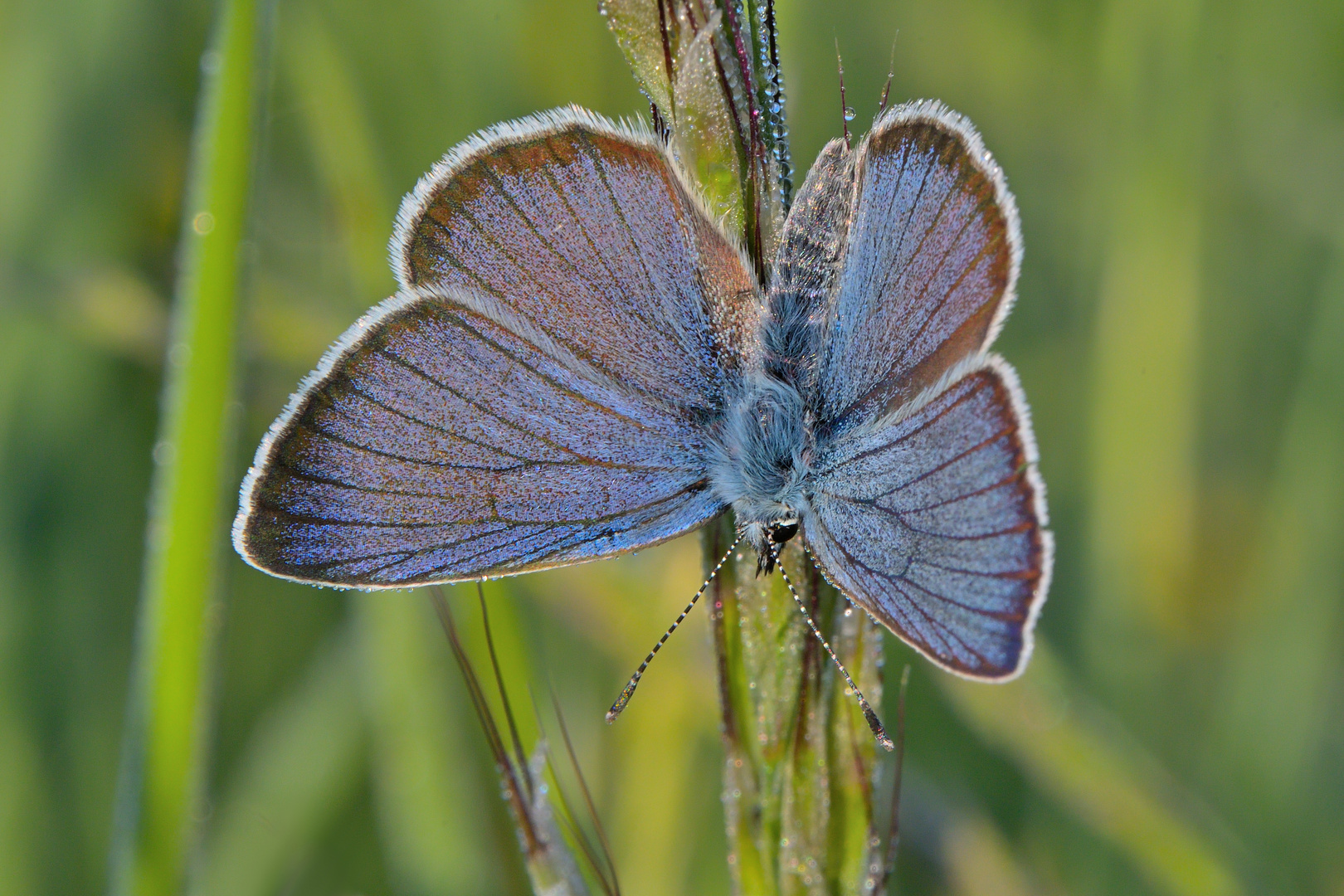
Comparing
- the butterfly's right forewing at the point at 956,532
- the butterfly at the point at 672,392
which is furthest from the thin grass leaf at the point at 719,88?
the butterfly's right forewing at the point at 956,532

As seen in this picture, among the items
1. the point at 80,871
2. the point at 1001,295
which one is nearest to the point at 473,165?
the point at 1001,295

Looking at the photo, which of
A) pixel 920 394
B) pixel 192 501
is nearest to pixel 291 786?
pixel 192 501

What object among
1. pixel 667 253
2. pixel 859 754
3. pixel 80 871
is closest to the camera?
pixel 859 754

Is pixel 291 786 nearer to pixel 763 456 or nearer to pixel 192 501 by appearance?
pixel 192 501

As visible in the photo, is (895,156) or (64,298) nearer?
(895,156)

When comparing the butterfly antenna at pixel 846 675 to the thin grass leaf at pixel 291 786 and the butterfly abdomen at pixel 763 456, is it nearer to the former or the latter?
the butterfly abdomen at pixel 763 456

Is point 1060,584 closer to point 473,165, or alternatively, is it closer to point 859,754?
point 859,754
